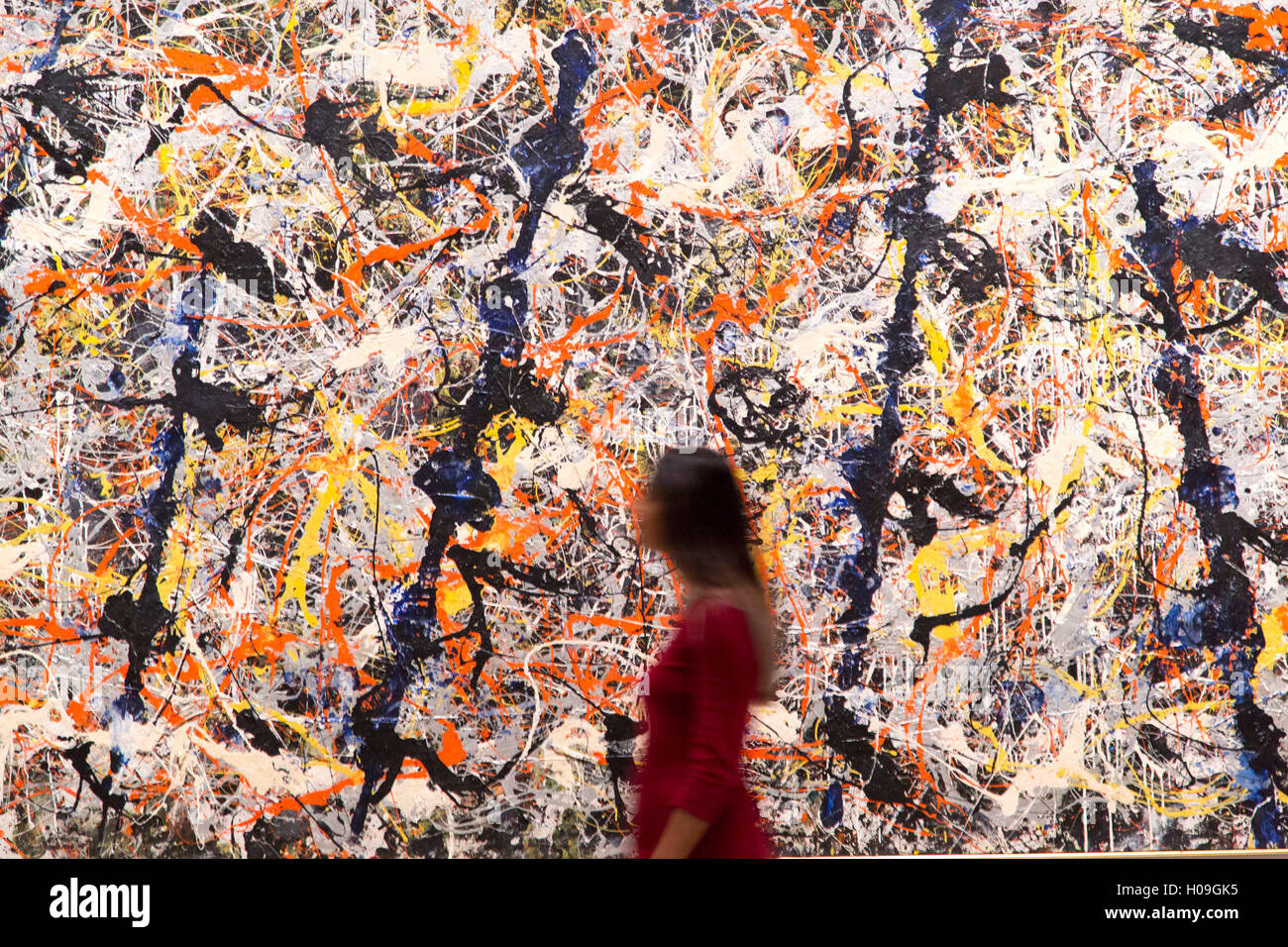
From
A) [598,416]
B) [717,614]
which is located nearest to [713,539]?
[717,614]

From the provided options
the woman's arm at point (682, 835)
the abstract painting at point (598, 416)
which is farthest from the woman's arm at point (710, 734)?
the abstract painting at point (598, 416)

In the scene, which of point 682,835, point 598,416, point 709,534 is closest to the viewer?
point 682,835

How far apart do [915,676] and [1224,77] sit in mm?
1564

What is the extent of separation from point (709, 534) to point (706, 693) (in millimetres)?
218

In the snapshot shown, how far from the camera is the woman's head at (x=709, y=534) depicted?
129cm

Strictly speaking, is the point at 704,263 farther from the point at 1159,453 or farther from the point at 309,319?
the point at 1159,453

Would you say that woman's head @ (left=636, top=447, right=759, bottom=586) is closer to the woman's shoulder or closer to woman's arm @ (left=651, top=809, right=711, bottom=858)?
the woman's shoulder

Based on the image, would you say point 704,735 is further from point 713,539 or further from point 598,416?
point 598,416

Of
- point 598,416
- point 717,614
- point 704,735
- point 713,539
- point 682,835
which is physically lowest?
point 682,835

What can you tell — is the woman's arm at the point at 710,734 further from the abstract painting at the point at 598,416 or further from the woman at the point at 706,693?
the abstract painting at the point at 598,416

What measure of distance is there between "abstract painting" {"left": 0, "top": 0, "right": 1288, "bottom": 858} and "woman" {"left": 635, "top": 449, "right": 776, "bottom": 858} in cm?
86

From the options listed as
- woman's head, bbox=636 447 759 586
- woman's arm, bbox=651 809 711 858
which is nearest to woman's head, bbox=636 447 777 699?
woman's head, bbox=636 447 759 586

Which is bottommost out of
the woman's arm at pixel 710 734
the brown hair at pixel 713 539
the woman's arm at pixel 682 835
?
the woman's arm at pixel 682 835

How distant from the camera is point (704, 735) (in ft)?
4.00
